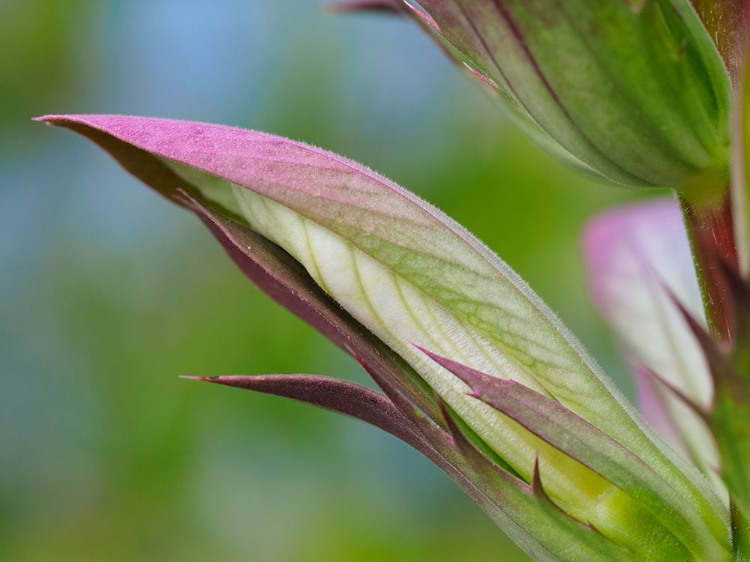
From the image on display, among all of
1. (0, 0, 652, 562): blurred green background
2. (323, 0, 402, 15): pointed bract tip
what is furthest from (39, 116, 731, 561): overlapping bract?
(0, 0, 652, 562): blurred green background

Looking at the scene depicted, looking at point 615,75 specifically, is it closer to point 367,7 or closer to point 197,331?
point 367,7

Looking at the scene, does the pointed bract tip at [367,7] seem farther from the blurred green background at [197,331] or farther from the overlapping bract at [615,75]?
the blurred green background at [197,331]

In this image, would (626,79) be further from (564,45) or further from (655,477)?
(655,477)

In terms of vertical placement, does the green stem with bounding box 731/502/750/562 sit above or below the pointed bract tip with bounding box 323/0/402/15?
below

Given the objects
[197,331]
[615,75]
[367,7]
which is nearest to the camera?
[615,75]

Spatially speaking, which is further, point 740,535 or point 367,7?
point 367,7

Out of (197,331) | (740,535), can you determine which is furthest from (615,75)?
(197,331)

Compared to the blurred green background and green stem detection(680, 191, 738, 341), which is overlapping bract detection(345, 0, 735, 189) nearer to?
green stem detection(680, 191, 738, 341)

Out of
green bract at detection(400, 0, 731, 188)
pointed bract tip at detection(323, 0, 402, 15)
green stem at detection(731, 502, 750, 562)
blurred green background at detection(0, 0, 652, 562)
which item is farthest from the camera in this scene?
blurred green background at detection(0, 0, 652, 562)

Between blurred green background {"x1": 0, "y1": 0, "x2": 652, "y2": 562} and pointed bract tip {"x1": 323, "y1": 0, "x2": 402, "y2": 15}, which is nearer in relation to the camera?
pointed bract tip {"x1": 323, "y1": 0, "x2": 402, "y2": 15}

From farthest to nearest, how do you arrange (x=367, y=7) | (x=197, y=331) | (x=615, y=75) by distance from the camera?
1. (x=197, y=331)
2. (x=367, y=7)
3. (x=615, y=75)
